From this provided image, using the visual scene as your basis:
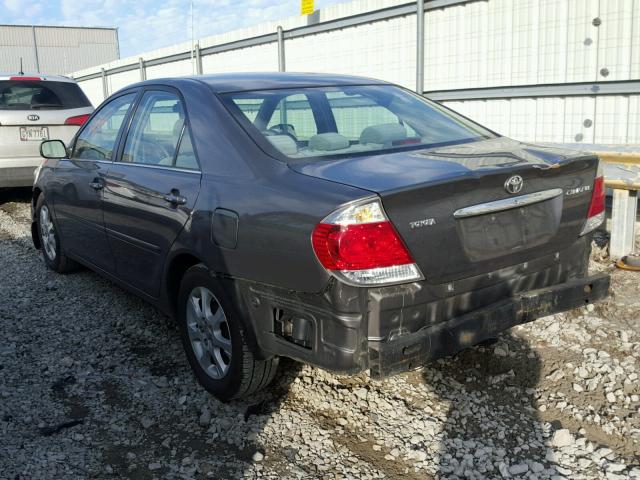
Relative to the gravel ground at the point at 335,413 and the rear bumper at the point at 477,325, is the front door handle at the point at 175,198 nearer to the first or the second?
the gravel ground at the point at 335,413

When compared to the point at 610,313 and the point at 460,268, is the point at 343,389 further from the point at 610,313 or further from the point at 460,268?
the point at 610,313

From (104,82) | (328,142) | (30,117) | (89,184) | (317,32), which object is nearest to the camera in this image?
(328,142)

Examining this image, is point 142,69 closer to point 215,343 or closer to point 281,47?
point 281,47

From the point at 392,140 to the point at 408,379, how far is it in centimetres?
133

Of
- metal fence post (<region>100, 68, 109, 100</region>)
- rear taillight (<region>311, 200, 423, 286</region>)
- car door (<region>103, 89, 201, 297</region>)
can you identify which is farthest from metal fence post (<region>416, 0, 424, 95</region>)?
metal fence post (<region>100, 68, 109, 100</region>)

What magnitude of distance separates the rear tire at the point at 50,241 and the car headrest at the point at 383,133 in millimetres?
3288

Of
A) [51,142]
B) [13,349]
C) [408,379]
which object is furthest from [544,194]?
[51,142]

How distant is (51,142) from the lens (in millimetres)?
5516

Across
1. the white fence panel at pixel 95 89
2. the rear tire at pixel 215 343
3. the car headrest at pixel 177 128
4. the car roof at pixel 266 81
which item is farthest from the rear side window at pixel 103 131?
the white fence panel at pixel 95 89

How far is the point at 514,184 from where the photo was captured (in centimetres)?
302

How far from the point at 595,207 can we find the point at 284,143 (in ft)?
5.39

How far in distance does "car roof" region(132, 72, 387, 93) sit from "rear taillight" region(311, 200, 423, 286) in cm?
142

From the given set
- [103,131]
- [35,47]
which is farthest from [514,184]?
[35,47]

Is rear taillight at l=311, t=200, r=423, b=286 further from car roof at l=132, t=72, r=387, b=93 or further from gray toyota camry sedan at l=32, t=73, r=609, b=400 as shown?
car roof at l=132, t=72, r=387, b=93
